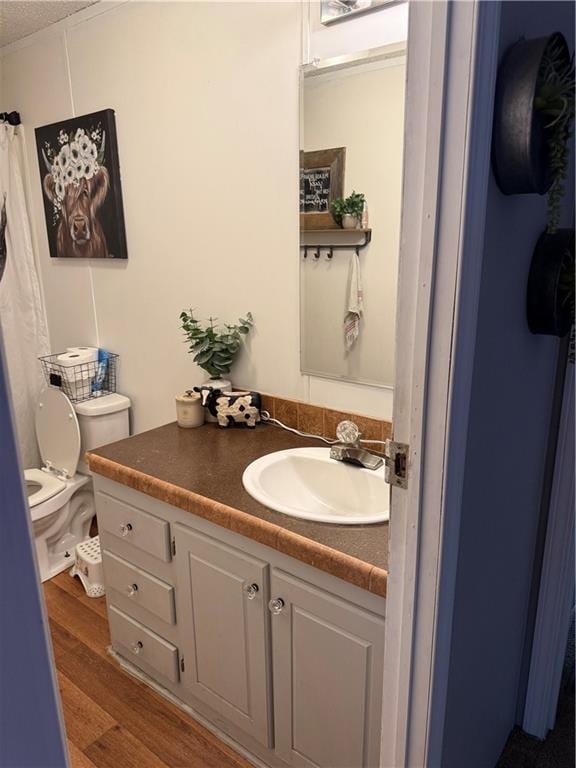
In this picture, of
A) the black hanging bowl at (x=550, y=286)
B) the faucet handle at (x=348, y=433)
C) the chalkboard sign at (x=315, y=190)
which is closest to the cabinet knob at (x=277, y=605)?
the faucet handle at (x=348, y=433)

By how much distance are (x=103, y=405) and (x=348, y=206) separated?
143cm

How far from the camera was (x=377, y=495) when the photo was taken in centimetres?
158

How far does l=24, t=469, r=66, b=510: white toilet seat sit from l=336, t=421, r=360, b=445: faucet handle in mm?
1416

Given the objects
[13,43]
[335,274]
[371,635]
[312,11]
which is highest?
[13,43]

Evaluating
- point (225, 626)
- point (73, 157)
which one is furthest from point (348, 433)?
point (73, 157)

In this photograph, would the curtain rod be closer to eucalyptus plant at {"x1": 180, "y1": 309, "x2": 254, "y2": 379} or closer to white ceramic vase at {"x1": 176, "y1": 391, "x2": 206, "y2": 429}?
eucalyptus plant at {"x1": 180, "y1": 309, "x2": 254, "y2": 379}

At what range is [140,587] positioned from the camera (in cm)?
180

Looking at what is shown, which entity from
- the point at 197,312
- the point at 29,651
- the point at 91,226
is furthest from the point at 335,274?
the point at 29,651

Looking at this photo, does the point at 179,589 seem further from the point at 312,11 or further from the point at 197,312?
the point at 312,11

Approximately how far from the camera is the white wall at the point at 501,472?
0.88 meters

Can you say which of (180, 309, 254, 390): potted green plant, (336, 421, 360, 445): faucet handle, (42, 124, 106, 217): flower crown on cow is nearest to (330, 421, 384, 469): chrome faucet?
(336, 421, 360, 445): faucet handle

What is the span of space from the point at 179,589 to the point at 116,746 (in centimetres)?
54

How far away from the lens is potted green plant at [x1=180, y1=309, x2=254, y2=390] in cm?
201

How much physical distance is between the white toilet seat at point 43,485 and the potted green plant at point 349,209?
1.68m
